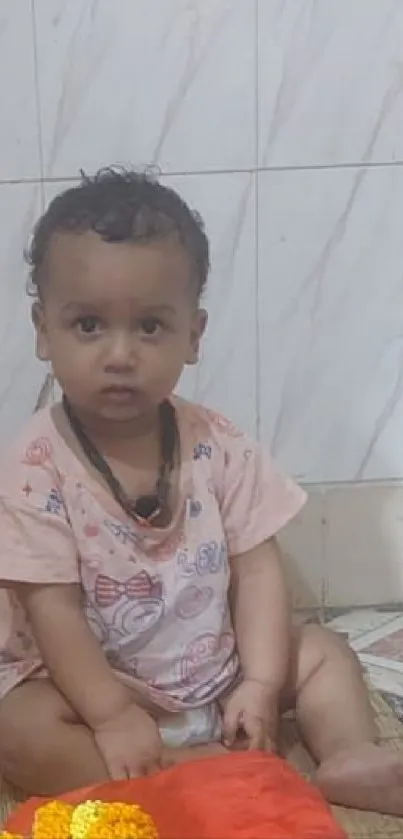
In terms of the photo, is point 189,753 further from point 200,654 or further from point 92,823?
point 92,823

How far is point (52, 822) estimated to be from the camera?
894mm

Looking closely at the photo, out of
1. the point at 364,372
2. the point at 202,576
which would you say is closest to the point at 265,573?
the point at 202,576

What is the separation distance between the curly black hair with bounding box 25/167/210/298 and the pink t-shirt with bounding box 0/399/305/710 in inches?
6.0

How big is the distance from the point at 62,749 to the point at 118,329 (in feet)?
1.10

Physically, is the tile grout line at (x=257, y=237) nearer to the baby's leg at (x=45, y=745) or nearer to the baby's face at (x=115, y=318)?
the baby's face at (x=115, y=318)

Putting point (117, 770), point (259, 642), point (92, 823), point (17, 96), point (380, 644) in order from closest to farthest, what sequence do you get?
1. point (92, 823)
2. point (117, 770)
3. point (259, 642)
4. point (17, 96)
5. point (380, 644)

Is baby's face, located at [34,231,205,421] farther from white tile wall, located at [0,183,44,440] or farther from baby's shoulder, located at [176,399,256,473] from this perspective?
white tile wall, located at [0,183,44,440]

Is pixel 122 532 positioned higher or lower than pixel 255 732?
higher

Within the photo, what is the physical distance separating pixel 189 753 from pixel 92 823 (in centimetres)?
23

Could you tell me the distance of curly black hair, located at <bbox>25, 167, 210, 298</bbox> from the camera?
3.54 feet

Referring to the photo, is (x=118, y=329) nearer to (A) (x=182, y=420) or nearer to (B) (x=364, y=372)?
(A) (x=182, y=420)

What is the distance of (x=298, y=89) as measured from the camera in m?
1.35

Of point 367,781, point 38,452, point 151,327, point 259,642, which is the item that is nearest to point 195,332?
point 151,327

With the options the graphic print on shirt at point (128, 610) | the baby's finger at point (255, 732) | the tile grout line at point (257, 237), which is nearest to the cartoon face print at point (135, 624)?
the graphic print on shirt at point (128, 610)
